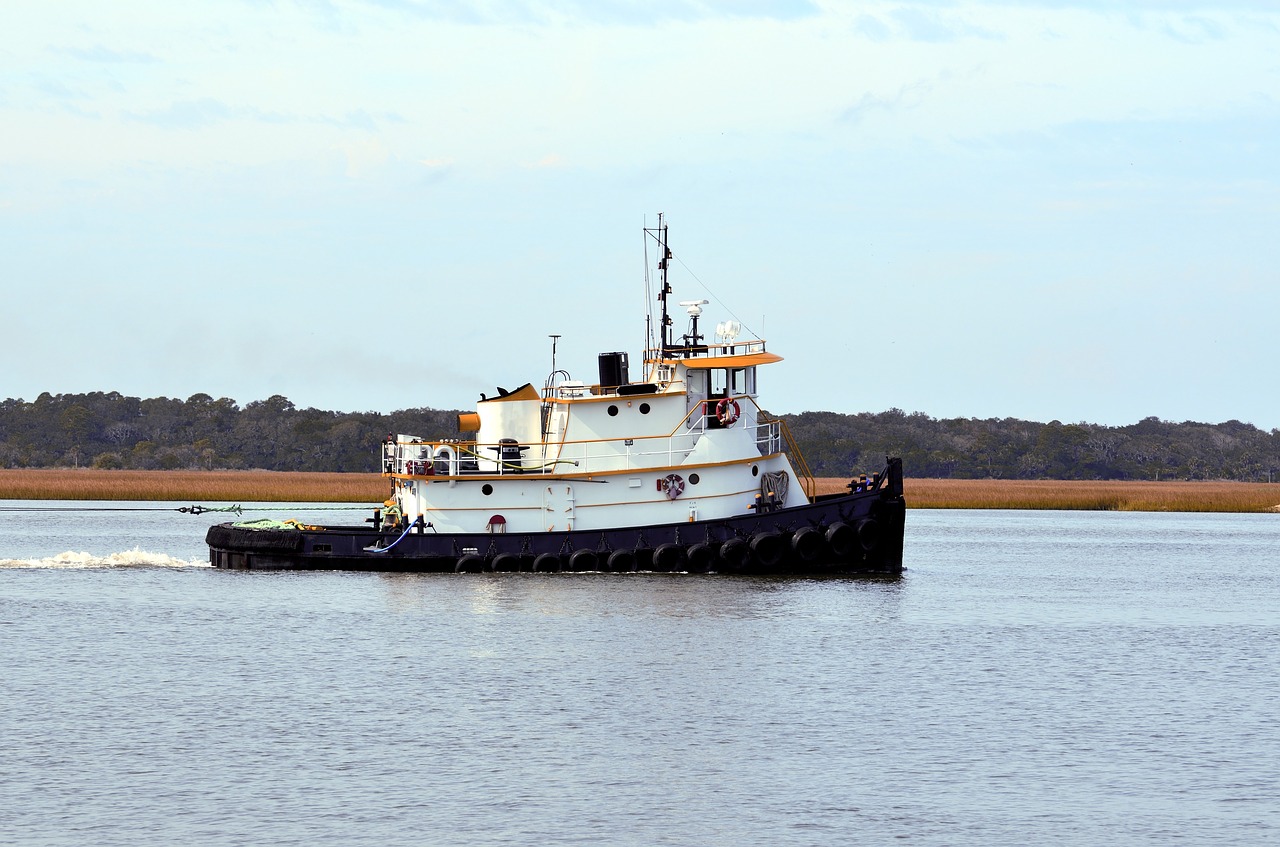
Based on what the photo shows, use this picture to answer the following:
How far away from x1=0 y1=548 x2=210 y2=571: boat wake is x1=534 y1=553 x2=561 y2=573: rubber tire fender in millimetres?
10937

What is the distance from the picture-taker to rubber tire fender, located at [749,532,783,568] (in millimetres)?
32406

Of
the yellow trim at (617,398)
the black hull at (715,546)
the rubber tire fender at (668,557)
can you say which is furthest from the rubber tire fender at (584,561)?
the yellow trim at (617,398)

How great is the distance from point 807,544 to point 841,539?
784mm

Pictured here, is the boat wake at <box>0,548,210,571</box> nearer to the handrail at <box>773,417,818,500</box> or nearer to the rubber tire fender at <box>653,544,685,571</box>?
the rubber tire fender at <box>653,544,685,571</box>

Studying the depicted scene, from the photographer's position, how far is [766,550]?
32.5m

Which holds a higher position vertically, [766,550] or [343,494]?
[343,494]

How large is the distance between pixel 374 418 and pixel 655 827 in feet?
327

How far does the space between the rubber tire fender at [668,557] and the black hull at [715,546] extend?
21mm

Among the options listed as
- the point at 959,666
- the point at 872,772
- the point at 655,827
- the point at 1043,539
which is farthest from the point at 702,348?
the point at 1043,539

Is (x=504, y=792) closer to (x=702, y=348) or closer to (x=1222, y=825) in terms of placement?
(x=1222, y=825)

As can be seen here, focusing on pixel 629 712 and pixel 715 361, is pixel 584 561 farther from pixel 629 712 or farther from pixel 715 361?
pixel 629 712

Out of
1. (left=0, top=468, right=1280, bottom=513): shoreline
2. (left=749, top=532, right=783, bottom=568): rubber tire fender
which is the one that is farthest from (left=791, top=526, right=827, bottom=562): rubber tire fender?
(left=0, top=468, right=1280, bottom=513): shoreline

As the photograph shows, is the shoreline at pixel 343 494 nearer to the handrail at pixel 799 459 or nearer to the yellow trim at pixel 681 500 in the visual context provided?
the handrail at pixel 799 459

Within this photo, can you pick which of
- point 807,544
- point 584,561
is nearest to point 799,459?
point 807,544
